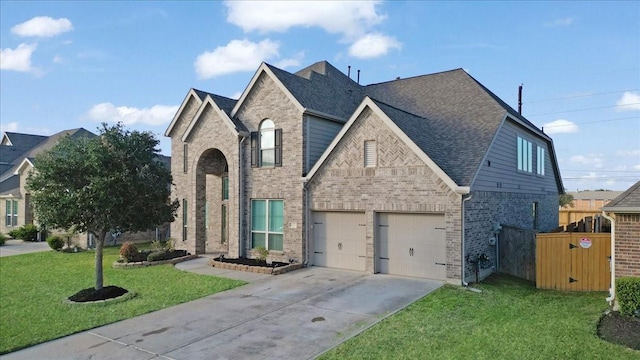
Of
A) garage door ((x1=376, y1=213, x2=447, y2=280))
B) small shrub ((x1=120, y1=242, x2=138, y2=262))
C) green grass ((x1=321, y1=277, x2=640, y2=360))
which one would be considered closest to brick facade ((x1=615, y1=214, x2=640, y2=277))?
green grass ((x1=321, y1=277, x2=640, y2=360))

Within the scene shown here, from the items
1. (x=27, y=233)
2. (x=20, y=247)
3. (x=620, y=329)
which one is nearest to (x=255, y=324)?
(x=620, y=329)

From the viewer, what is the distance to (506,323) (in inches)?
355

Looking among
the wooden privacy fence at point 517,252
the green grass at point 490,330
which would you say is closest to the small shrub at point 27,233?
the green grass at point 490,330

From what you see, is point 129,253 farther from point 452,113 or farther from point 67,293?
point 452,113

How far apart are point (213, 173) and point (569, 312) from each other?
53.2 ft

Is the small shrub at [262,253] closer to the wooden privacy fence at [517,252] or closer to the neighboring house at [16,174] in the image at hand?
the wooden privacy fence at [517,252]

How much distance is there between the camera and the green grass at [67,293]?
977cm

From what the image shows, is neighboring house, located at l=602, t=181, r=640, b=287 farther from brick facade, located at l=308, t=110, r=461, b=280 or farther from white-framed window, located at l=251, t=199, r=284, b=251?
white-framed window, located at l=251, t=199, r=284, b=251

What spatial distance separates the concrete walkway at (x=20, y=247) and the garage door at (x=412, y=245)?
20.6m

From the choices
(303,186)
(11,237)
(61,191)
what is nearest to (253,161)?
(303,186)

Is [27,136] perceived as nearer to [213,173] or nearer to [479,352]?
[213,173]

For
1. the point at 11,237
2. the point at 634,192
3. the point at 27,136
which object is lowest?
the point at 11,237

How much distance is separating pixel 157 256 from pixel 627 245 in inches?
652

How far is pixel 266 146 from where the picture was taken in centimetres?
1795
